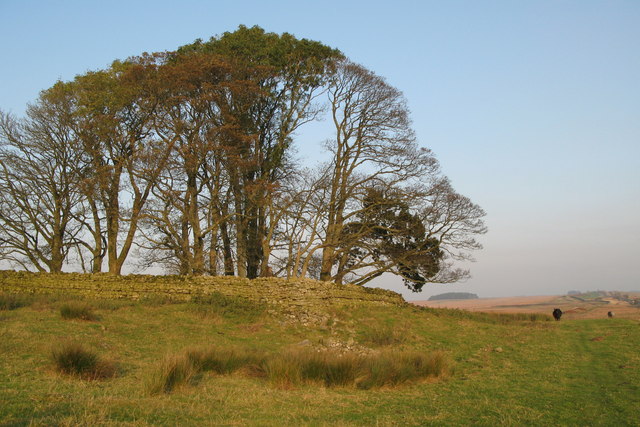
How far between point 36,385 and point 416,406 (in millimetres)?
5745

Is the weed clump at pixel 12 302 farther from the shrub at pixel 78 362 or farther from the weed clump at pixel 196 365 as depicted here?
the weed clump at pixel 196 365

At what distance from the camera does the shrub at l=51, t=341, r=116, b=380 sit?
849cm

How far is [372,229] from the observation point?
26500 mm

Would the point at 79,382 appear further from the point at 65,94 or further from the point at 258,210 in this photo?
the point at 65,94

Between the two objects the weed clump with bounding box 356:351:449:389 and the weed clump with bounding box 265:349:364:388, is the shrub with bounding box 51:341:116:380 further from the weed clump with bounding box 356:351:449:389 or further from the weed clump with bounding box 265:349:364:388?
the weed clump with bounding box 356:351:449:389

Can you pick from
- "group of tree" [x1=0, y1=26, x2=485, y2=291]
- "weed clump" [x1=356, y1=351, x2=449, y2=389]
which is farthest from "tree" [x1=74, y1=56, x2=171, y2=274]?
"weed clump" [x1=356, y1=351, x2=449, y2=389]

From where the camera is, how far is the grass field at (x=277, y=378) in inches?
268

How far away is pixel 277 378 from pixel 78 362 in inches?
135

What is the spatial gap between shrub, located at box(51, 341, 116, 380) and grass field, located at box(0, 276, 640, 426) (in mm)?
100

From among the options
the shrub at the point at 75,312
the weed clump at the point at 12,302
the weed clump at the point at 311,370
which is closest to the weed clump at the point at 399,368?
the weed clump at the point at 311,370

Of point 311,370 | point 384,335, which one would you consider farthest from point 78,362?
point 384,335

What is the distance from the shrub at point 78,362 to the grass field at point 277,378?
4.0 inches

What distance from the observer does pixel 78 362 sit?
862cm

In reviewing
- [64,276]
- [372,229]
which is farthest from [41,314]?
[372,229]
